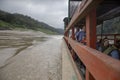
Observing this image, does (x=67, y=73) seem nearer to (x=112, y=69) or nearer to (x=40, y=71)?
(x=40, y=71)

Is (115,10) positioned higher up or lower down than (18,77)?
higher up

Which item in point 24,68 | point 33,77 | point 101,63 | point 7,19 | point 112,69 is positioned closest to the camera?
point 112,69

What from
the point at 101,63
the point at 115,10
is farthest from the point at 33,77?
the point at 101,63

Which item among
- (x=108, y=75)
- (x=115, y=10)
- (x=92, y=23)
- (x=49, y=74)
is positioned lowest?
(x=49, y=74)

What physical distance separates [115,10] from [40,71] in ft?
6.52

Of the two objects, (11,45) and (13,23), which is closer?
(11,45)

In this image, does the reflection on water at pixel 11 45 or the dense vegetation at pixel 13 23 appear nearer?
the reflection on water at pixel 11 45

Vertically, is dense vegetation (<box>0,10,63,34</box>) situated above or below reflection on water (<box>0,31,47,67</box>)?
above

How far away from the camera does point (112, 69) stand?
0.85 metres

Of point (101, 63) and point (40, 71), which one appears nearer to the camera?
point (101, 63)

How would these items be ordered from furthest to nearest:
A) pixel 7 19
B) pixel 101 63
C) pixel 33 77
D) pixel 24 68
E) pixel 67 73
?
pixel 7 19
pixel 24 68
pixel 33 77
pixel 67 73
pixel 101 63

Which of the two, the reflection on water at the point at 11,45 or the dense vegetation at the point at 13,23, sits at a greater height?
the dense vegetation at the point at 13,23

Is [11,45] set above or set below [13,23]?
below

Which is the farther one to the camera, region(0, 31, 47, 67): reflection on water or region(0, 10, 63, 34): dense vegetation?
region(0, 10, 63, 34): dense vegetation
